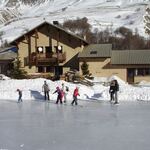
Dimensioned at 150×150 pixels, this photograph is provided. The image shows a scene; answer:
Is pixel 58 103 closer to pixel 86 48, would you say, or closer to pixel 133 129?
pixel 133 129

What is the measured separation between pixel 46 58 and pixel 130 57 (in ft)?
24.9

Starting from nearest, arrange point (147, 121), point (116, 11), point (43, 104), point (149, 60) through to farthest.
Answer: point (147, 121)
point (43, 104)
point (149, 60)
point (116, 11)

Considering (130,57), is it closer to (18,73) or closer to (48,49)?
(48,49)

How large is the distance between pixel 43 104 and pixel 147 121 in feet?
24.4

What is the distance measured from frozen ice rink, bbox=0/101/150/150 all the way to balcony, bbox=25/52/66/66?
17.3m

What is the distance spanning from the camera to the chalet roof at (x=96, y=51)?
124ft

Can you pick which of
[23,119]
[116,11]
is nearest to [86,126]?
[23,119]

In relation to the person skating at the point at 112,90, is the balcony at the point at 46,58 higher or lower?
higher

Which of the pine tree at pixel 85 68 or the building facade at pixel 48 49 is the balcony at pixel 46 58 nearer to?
the building facade at pixel 48 49

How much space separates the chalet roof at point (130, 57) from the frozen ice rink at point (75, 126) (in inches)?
591

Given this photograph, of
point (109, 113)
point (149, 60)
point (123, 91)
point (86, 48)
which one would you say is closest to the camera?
point (109, 113)

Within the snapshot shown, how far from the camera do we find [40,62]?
3984cm

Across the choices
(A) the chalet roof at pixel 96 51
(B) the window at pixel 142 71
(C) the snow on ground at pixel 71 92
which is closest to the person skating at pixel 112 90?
(C) the snow on ground at pixel 71 92

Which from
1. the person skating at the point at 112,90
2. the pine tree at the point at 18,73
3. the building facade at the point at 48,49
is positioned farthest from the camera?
the building facade at the point at 48,49
